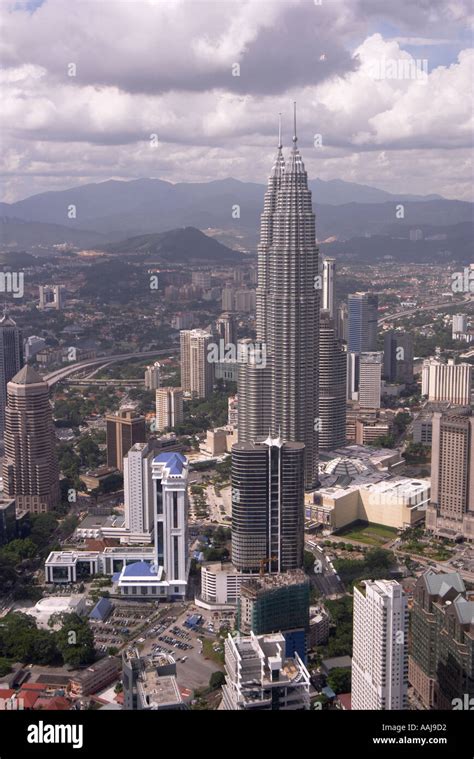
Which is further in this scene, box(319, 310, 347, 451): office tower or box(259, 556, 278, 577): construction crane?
box(319, 310, 347, 451): office tower

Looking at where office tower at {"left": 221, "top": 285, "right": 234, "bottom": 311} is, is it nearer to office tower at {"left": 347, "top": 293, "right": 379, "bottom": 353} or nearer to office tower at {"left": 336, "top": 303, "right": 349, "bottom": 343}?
office tower at {"left": 336, "top": 303, "right": 349, "bottom": 343}

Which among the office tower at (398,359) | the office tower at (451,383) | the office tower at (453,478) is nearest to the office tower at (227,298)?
the office tower at (398,359)

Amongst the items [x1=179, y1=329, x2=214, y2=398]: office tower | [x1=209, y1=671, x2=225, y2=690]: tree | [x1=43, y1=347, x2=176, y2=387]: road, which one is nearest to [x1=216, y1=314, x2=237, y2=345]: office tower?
[x1=179, y1=329, x2=214, y2=398]: office tower

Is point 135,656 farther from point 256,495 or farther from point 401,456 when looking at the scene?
point 401,456

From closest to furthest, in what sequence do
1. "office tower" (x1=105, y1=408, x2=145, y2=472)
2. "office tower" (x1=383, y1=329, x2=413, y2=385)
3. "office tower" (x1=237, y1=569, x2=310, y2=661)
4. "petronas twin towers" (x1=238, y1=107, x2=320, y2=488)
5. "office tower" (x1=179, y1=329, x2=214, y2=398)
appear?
1. "office tower" (x1=237, y1=569, x2=310, y2=661)
2. "petronas twin towers" (x1=238, y1=107, x2=320, y2=488)
3. "office tower" (x1=105, y1=408, x2=145, y2=472)
4. "office tower" (x1=179, y1=329, x2=214, y2=398)
5. "office tower" (x1=383, y1=329, x2=413, y2=385)

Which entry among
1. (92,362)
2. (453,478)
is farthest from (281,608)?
(92,362)

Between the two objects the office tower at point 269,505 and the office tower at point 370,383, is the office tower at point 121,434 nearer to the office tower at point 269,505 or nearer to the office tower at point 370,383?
the office tower at point 269,505
